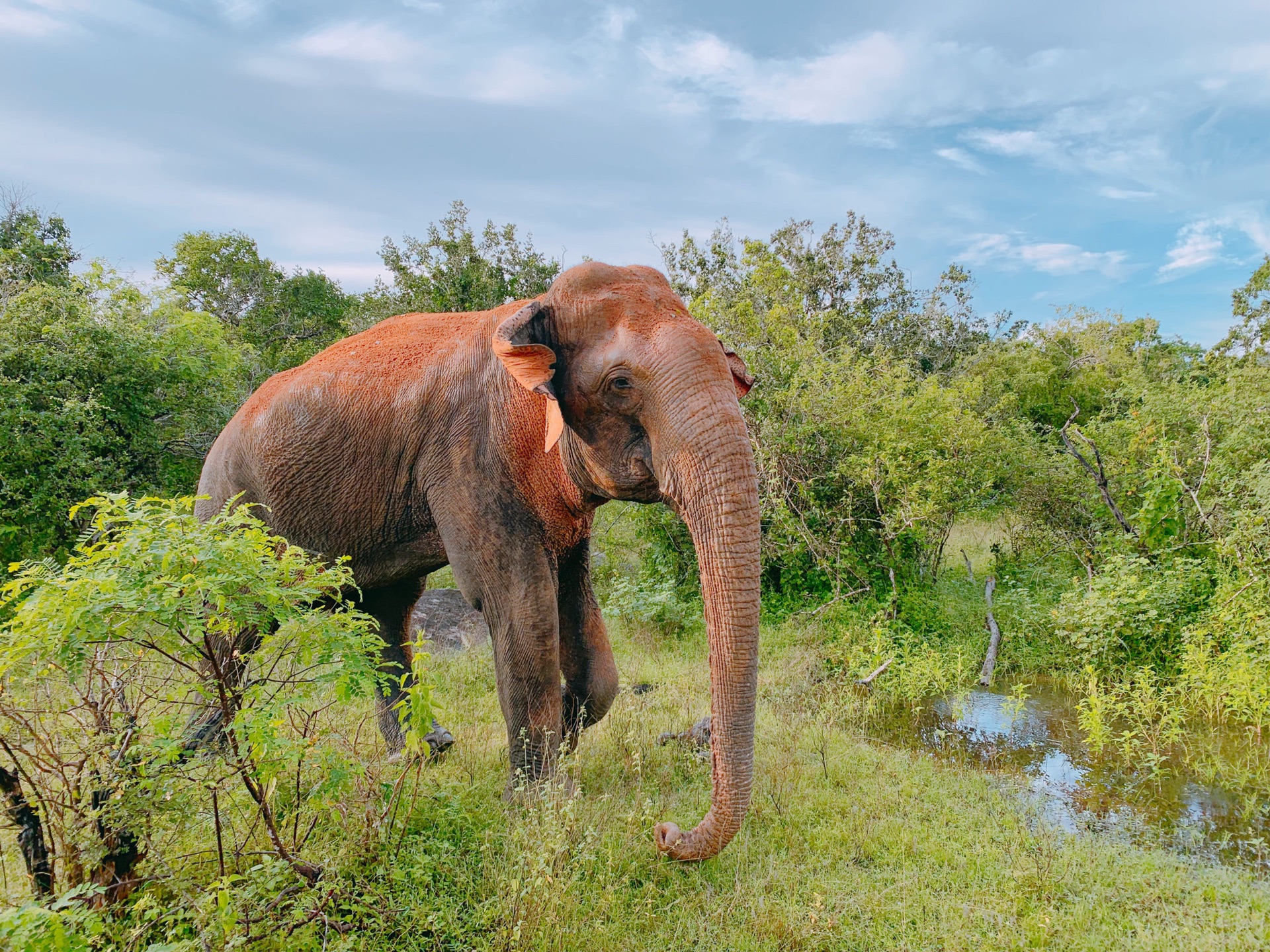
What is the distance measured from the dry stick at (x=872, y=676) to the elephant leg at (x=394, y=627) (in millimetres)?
4914

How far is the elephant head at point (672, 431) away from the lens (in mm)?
3143

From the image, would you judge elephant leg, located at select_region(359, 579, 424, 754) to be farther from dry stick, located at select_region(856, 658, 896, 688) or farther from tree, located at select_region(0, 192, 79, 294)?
tree, located at select_region(0, 192, 79, 294)

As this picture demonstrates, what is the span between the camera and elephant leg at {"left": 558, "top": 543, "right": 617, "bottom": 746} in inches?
187

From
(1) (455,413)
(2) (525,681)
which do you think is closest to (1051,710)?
(2) (525,681)

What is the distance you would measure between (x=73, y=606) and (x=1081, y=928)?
4571 mm

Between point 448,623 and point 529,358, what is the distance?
687 centimetres

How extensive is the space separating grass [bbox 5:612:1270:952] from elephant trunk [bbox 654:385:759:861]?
2.23 feet

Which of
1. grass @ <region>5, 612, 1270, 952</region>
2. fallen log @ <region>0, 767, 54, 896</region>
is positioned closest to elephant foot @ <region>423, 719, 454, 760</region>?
grass @ <region>5, 612, 1270, 952</region>

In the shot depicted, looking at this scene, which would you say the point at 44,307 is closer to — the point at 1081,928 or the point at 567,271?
the point at 567,271

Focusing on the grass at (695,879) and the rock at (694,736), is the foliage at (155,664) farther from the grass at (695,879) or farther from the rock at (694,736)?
the rock at (694,736)

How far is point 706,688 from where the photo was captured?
7371 mm

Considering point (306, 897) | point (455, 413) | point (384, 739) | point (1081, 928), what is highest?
point (455, 413)

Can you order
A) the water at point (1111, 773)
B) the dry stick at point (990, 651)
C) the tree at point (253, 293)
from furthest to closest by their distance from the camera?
the tree at point (253, 293) < the dry stick at point (990, 651) < the water at point (1111, 773)

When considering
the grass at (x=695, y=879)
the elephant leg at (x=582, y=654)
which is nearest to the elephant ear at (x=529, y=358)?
the elephant leg at (x=582, y=654)
